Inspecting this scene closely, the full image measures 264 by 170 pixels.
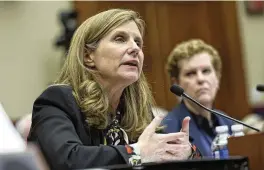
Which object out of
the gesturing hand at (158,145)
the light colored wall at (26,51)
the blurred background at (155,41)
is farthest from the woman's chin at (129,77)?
the light colored wall at (26,51)

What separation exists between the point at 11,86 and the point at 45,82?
29 centimetres

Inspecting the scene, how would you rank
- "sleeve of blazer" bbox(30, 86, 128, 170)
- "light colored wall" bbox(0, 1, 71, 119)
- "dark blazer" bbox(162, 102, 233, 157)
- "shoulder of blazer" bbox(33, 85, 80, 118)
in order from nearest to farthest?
"sleeve of blazer" bbox(30, 86, 128, 170) < "shoulder of blazer" bbox(33, 85, 80, 118) < "dark blazer" bbox(162, 102, 233, 157) < "light colored wall" bbox(0, 1, 71, 119)

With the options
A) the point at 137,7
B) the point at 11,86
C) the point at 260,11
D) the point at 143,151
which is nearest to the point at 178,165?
the point at 143,151

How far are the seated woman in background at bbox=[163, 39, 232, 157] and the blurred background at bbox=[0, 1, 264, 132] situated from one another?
1.05 meters

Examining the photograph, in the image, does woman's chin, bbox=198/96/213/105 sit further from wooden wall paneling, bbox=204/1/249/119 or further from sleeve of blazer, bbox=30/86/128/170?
wooden wall paneling, bbox=204/1/249/119

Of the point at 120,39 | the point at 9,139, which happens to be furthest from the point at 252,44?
the point at 9,139

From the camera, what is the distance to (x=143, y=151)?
173 cm

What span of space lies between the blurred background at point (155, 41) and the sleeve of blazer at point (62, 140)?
2.36 metres

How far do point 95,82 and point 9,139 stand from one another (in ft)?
3.48

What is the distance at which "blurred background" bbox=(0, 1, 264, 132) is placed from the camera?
4758mm

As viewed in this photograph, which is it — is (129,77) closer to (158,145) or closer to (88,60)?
(88,60)

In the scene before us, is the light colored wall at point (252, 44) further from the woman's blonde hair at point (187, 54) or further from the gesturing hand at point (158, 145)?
the gesturing hand at point (158, 145)

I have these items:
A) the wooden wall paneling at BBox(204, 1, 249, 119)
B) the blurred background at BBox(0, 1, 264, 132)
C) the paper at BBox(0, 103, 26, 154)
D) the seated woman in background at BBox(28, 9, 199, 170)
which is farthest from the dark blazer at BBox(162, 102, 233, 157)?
the wooden wall paneling at BBox(204, 1, 249, 119)

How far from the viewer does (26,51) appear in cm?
482
